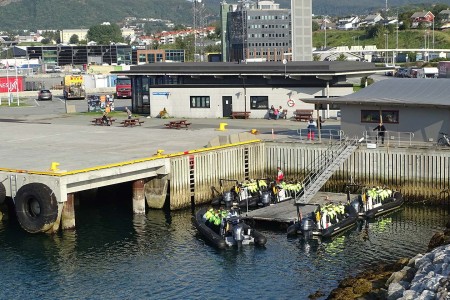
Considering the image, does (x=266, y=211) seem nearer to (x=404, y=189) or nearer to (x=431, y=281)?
(x=404, y=189)

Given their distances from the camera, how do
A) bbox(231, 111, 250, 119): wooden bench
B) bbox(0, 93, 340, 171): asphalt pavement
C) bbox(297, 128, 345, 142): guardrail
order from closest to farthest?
bbox(0, 93, 340, 171): asphalt pavement → bbox(297, 128, 345, 142): guardrail → bbox(231, 111, 250, 119): wooden bench

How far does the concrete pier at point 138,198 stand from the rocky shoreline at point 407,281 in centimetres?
1830

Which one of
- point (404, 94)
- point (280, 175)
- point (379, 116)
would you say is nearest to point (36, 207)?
point (280, 175)

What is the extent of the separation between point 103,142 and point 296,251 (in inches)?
931

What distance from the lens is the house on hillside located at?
55.9m

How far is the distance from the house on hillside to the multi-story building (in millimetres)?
128348

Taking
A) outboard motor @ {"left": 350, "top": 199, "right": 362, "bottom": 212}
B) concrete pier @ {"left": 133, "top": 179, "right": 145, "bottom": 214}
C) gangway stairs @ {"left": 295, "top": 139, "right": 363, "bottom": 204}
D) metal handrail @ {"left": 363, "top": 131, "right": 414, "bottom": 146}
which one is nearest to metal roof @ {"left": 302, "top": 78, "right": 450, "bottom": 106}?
metal handrail @ {"left": 363, "top": 131, "right": 414, "bottom": 146}

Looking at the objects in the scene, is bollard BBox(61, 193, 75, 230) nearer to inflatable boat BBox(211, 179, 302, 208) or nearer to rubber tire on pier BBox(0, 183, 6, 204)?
rubber tire on pier BBox(0, 183, 6, 204)

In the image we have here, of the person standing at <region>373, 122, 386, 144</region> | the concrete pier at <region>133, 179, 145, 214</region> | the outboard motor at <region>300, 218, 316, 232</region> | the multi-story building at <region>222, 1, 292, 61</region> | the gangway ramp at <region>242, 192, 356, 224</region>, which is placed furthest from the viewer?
the multi-story building at <region>222, 1, 292, 61</region>

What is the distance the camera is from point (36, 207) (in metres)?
48.3

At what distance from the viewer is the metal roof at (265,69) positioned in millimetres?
76125

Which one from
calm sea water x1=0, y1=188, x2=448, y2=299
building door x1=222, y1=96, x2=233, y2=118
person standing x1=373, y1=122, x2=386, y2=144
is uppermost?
building door x1=222, y1=96, x2=233, y2=118

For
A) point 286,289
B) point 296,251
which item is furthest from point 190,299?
point 296,251

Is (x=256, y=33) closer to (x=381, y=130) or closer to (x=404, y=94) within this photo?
(x=404, y=94)
